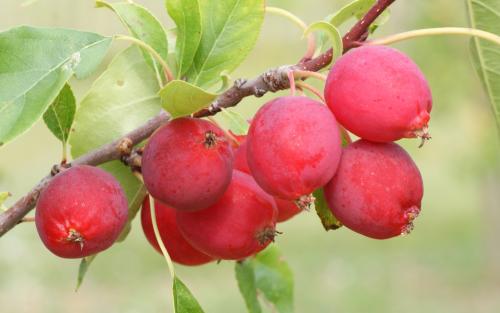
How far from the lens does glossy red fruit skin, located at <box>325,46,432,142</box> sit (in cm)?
99

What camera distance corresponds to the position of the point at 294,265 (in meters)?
7.56

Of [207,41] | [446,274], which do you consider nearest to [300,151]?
[207,41]

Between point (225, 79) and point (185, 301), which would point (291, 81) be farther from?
point (185, 301)

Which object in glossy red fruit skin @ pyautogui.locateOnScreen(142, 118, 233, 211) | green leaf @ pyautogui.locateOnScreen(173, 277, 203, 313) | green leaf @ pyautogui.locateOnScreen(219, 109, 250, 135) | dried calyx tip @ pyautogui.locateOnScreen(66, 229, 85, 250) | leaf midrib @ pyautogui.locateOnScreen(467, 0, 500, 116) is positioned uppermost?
leaf midrib @ pyautogui.locateOnScreen(467, 0, 500, 116)

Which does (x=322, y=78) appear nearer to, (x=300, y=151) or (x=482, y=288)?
(x=300, y=151)

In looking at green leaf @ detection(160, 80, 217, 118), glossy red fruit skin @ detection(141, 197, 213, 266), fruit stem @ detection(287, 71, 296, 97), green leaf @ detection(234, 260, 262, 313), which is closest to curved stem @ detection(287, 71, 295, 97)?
fruit stem @ detection(287, 71, 296, 97)

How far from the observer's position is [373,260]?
797 cm

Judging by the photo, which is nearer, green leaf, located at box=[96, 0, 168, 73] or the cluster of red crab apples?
the cluster of red crab apples

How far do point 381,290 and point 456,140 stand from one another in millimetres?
3492

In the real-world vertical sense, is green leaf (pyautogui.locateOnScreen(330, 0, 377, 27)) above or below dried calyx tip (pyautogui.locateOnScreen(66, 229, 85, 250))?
above

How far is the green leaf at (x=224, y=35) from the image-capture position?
122cm

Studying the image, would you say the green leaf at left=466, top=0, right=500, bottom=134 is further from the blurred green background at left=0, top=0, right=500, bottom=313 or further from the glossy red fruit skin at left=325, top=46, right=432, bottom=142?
the blurred green background at left=0, top=0, right=500, bottom=313

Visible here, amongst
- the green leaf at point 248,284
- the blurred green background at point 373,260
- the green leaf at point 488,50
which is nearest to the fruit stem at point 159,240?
the green leaf at point 248,284

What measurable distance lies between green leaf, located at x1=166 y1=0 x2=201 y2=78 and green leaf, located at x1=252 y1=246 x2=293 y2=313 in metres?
0.53
